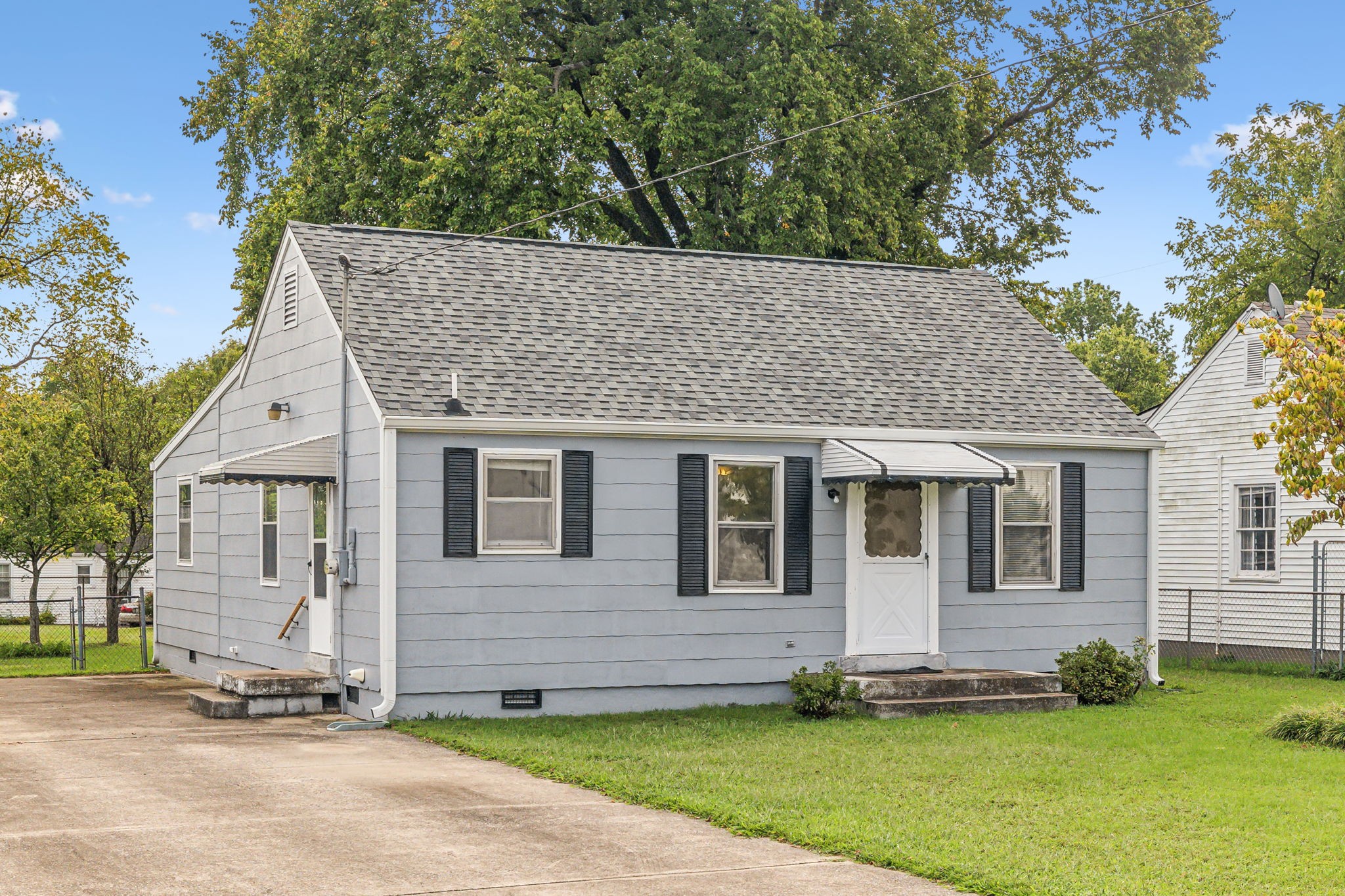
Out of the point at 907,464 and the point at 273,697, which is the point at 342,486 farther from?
the point at 907,464

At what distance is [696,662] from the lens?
48.5 feet

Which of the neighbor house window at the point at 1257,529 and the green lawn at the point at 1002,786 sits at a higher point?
the neighbor house window at the point at 1257,529

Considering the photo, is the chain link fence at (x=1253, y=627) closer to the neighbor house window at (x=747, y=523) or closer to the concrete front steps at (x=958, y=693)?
the concrete front steps at (x=958, y=693)

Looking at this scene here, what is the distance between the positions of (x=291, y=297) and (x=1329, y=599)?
15.1 m

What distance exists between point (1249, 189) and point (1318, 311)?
28.2 metres

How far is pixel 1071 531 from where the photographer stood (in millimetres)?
16500

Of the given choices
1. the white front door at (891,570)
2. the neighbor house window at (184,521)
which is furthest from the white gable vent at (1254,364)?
the neighbor house window at (184,521)

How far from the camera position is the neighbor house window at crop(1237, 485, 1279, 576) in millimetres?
22109

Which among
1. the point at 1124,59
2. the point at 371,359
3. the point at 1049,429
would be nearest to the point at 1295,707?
Result: the point at 1049,429

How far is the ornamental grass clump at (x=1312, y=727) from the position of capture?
12.3 m

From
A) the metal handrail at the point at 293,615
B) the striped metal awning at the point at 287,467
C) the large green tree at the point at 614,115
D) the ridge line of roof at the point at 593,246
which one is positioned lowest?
the metal handrail at the point at 293,615

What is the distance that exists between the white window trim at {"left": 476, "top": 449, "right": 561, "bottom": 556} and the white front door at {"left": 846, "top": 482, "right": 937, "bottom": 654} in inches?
130

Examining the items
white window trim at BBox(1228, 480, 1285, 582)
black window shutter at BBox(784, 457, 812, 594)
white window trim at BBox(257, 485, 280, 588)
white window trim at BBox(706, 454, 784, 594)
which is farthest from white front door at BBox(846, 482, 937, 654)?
white window trim at BBox(1228, 480, 1285, 582)

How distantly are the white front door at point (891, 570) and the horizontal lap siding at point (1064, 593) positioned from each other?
0.21m
